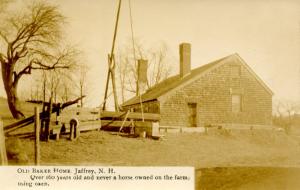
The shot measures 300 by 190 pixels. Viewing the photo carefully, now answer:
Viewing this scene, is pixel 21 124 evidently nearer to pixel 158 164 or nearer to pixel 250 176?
pixel 158 164

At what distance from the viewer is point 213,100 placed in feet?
25.8

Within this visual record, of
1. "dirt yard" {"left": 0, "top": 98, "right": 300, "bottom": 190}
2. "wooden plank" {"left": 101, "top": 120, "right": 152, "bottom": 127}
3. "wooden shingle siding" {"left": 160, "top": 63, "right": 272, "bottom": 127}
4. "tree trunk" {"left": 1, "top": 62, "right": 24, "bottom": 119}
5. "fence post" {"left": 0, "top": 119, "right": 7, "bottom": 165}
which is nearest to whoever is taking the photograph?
"fence post" {"left": 0, "top": 119, "right": 7, "bottom": 165}

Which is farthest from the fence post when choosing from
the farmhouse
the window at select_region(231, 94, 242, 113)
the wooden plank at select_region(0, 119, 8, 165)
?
the window at select_region(231, 94, 242, 113)

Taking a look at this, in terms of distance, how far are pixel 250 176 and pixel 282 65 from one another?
1505mm

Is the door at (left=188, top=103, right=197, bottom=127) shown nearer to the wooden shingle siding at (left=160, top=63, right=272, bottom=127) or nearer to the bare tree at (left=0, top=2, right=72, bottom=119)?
the wooden shingle siding at (left=160, top=63, right=272, bottom=127)

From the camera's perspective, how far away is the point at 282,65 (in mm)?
4828

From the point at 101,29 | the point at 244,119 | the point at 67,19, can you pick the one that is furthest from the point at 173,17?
the point at 244,119

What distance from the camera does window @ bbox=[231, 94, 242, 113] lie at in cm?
691

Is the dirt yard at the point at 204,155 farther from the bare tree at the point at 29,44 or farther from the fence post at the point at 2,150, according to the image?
the bare tree at the point at 29,44

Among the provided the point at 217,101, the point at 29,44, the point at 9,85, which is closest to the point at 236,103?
the point at 217,101

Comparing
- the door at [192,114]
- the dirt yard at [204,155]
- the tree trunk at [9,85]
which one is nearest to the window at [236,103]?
the door at [192,114]

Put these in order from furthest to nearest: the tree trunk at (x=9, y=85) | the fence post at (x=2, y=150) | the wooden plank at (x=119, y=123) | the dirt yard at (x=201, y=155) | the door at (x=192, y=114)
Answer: the door at (x=192, y=114) < the wooden plank at (x=119, y=123) < the tree trunk at (x=9, y=85) < the dirt yard at (x=201, y=155) < the fence post at (x=2, y=150)

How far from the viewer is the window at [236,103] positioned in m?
6.91

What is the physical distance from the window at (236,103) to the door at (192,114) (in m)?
0.98
